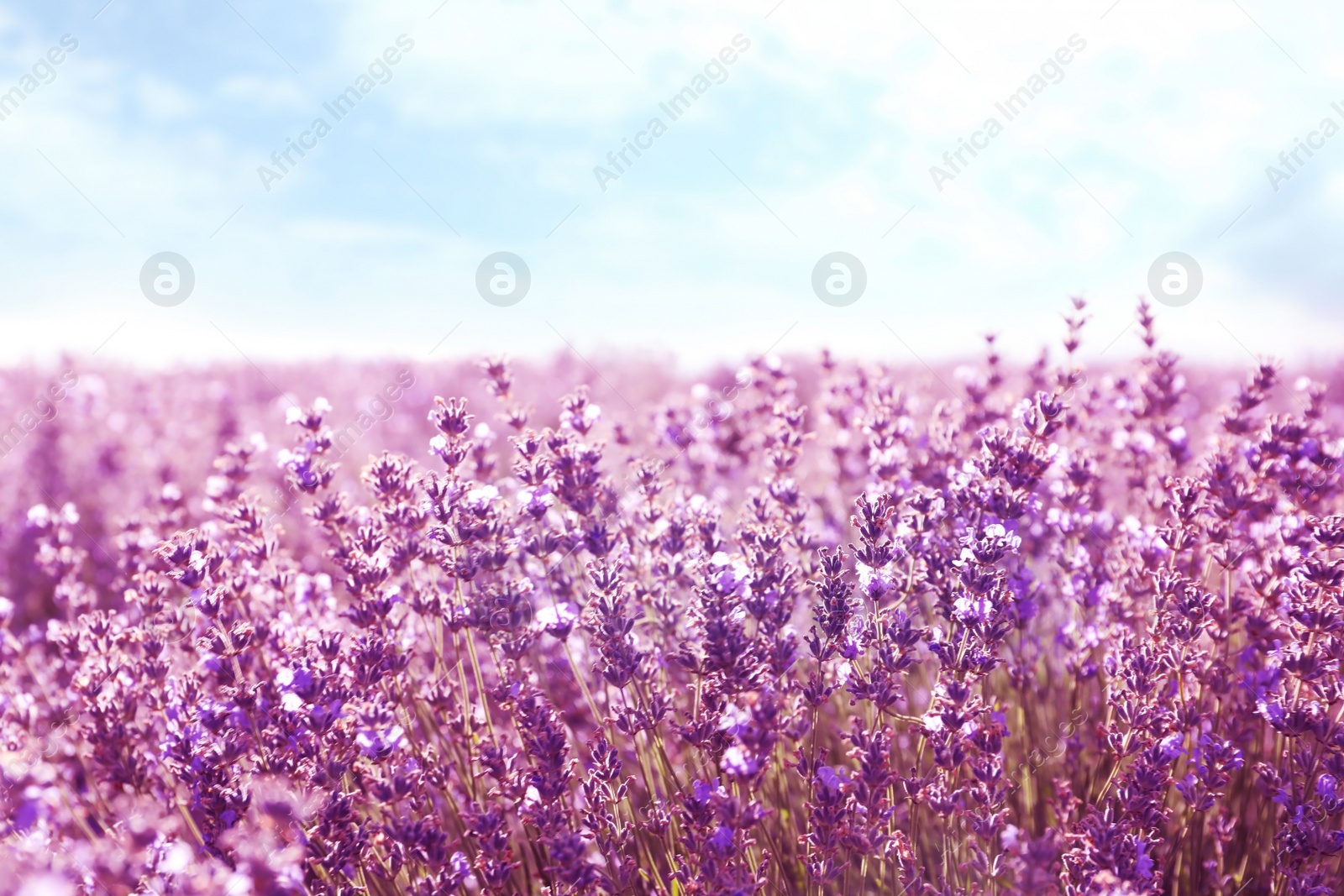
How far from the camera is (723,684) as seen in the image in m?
2.03

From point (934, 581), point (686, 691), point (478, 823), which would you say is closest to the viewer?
point (478, 823)

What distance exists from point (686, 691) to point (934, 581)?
3.42 ft

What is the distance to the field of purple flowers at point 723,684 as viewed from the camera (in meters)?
2.07

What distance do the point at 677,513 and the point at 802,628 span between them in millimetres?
1995

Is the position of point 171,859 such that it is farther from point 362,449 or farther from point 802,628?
point 362,449

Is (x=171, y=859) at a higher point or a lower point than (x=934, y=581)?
lower

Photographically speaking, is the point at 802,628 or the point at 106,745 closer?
the point at 106,745

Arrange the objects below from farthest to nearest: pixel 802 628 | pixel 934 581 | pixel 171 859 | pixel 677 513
Result: 1. pixel 802 628
2. pixel 677 513
3. pixel 934 581
4. pixel 171 859

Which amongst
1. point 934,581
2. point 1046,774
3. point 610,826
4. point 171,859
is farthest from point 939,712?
point 171,859

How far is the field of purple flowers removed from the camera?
2.07 metres

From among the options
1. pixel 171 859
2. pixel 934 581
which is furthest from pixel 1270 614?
pixel 171 859

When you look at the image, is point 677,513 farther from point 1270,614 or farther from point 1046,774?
point 1270,614

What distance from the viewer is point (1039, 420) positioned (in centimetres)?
262

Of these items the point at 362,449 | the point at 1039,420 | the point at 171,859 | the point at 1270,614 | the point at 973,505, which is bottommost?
the point at 171,859
